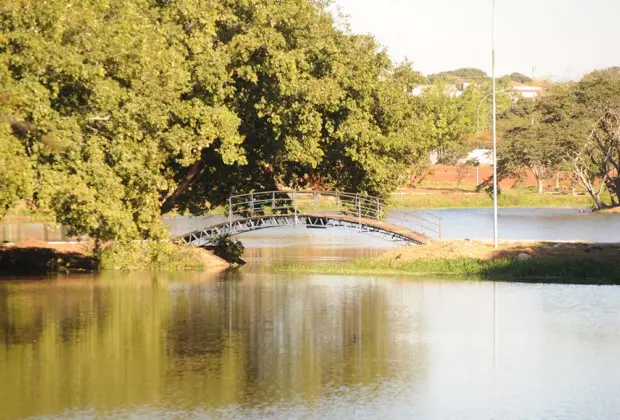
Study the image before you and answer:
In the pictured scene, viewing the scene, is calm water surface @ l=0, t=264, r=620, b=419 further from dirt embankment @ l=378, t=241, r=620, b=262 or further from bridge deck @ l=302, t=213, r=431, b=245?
bridge deck @ l=302, t=213, r=431, b=245

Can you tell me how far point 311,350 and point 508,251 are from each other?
19.5 meters

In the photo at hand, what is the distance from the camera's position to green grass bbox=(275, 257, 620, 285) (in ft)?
135

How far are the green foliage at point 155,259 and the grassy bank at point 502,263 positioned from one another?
3.91 metres

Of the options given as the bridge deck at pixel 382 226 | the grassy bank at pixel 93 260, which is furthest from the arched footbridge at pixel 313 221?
the grassy bank at pixel 93 260

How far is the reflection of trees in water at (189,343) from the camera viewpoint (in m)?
21.7

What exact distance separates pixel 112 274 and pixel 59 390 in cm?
2316

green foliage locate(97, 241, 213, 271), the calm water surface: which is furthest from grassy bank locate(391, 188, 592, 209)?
the calm water surface

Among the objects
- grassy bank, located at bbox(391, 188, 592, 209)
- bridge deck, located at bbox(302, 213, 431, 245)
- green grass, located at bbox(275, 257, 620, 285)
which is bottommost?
green grass, located at bbox(275, 257, 620, 285)

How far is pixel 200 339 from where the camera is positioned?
28031 millimetres

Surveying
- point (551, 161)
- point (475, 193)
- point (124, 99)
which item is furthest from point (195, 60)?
point (475, 193)

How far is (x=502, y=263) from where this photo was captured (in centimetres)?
4253

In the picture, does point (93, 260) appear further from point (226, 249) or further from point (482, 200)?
point (482, 200)

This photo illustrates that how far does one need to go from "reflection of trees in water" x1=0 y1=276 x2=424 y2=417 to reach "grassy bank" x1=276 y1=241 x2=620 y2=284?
13.7 ft

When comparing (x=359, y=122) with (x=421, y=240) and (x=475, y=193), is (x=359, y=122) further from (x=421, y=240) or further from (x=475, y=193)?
(x=475, y=193)
